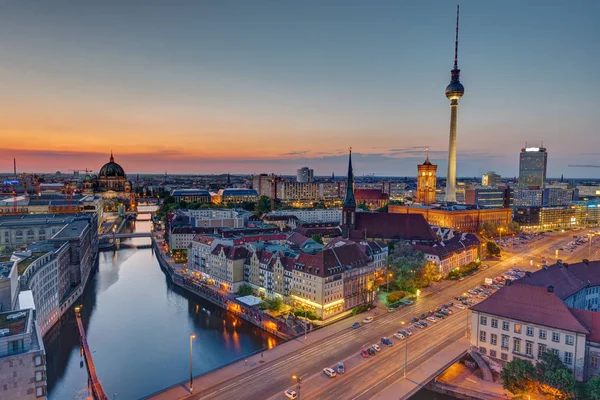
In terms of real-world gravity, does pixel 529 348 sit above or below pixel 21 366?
below

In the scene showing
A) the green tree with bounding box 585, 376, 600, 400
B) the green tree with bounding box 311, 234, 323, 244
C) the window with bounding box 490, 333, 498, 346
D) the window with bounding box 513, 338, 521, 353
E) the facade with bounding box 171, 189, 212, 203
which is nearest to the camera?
the green tree with bounding box 585, 376, 600, 400

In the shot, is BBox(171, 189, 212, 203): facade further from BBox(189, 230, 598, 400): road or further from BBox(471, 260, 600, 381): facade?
BBox(471, 260, 600, 381): facade

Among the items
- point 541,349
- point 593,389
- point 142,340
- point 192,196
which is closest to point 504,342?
point 541,349

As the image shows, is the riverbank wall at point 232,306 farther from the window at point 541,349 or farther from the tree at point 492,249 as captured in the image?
the tree at point 492,249

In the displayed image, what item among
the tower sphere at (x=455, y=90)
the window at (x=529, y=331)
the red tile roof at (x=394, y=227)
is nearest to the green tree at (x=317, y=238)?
the red tile roof at (x=394, y=227)

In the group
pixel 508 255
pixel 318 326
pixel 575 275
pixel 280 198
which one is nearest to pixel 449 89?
pixel 508 255

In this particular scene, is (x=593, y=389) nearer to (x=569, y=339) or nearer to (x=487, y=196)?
→ (x=569, y=339)

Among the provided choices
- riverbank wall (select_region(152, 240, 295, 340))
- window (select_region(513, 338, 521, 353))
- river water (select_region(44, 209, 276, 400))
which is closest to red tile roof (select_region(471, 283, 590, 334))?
window (select_region(513, 338, 521, 353))
